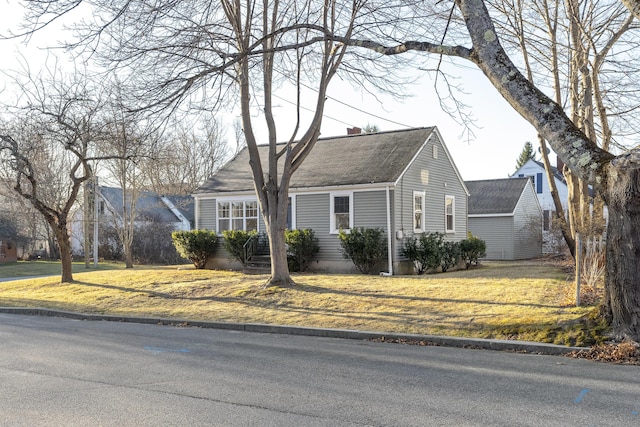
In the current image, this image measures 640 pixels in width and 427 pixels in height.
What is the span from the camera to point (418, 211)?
23.4 m

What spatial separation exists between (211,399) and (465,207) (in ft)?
75.7

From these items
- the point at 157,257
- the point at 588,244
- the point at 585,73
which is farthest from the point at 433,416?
the point at 157,257

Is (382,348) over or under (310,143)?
under

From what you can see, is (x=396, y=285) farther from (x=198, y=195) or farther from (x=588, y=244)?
(x=198, y=195)

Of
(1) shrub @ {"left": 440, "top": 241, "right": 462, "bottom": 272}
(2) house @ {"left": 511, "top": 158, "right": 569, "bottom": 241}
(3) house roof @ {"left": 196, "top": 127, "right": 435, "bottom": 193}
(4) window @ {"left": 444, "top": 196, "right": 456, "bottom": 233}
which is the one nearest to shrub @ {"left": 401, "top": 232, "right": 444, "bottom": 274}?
(1) shrub @ {"left": 440, "top": 241, "right": 462, "bottom": 272}

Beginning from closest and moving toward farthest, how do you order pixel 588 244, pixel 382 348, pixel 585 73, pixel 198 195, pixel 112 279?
pixel 382 348, pixel 588 244, pixel 585 73, pixel 112 279, pixel 198 195

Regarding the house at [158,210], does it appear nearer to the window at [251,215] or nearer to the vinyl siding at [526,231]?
the window at [251,215]

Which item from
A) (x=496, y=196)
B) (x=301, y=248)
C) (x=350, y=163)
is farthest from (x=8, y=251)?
(x=496, y=196)

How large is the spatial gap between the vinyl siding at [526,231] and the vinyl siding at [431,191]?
8292 millimetres

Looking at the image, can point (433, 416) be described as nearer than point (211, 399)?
Yes

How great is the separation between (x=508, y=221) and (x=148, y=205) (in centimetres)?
2522

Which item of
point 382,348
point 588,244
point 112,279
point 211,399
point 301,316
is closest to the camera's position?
point 211,399

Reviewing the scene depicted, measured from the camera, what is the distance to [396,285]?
16.7 meters

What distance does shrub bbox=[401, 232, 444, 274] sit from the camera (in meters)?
Answer: 21.9
